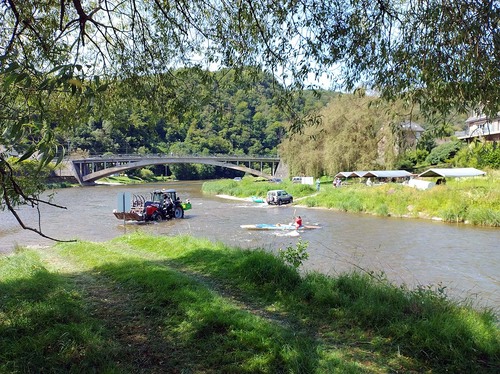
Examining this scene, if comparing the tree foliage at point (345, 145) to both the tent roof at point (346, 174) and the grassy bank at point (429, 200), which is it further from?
the grassy bank at point (429, 200)

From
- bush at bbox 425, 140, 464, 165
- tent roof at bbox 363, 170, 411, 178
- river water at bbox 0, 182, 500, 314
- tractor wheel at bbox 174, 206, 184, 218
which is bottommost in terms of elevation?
river water at bbox 0, 182, 500, 314

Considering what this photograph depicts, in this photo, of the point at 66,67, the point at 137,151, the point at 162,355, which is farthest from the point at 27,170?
the point at 137,151

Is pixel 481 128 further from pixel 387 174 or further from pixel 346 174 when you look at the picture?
pixel 346 174

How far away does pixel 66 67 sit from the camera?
249 cm

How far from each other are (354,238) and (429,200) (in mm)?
10872

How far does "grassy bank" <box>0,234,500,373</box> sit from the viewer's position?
4219 millimetres

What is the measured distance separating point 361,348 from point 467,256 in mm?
12408

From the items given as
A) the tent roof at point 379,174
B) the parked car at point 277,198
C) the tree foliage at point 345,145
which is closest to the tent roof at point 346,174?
the tent roof at point 379,174

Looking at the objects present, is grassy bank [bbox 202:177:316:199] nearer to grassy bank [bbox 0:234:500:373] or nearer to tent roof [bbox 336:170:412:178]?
tent roof [bbox 336:170:412:178]

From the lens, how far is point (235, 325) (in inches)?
202

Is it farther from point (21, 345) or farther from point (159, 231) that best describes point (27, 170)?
point (159, 231)

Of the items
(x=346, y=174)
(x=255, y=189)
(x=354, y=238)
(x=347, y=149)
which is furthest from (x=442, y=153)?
(x=354, y=238)

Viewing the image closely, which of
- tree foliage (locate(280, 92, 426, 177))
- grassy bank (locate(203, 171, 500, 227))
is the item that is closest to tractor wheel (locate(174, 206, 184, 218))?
grassy bank (locate(203, 171, 500, 227))

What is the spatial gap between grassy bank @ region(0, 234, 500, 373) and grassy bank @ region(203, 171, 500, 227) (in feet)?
63.7
